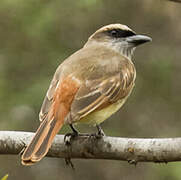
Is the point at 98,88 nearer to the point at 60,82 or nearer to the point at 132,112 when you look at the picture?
the point at 60,82

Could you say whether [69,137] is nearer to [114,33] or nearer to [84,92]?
[84,92]

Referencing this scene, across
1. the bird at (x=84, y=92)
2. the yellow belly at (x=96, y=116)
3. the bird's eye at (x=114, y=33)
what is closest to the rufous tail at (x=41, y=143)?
the bird at (x=84, y=92)

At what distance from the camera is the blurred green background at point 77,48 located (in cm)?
914

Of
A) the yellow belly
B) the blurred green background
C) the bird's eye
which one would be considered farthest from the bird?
the blurred green background

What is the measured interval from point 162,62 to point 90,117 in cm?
385

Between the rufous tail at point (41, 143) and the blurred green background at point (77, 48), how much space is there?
364cm

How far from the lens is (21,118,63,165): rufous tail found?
4734 mm

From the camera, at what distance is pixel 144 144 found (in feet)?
15.9

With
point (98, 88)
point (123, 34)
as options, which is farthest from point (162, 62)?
point (98, 88)

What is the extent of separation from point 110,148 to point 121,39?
2284 mm

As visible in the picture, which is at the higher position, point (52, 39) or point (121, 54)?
point (121, 54)

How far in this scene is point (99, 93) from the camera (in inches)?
227

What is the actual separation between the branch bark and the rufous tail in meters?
0.17

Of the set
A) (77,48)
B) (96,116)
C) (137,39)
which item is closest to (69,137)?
(96,116)
